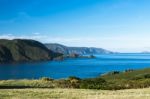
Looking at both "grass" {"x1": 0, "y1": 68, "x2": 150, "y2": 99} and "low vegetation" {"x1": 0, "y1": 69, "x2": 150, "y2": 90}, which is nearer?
"grass" {"x1": 0, "y1": 68, "x2": 150, "y2": 99}

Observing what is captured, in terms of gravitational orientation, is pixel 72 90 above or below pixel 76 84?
above

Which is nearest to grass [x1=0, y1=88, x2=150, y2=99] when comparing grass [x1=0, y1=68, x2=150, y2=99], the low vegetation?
grass [x1=0, y1=68, x2=150, y2=99]

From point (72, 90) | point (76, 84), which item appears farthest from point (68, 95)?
point (76, 84)

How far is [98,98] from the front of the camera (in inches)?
1096

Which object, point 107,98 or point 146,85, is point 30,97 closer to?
point 107,98

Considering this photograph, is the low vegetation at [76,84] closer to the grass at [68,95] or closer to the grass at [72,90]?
the grass at [72,90]

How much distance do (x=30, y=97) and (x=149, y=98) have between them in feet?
32.0

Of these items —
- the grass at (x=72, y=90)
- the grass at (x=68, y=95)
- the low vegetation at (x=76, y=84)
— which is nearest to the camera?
the grass at (x=68, y=95)

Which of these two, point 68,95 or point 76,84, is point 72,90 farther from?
point 76,84

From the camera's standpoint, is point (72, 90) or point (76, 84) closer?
point (72, 90)

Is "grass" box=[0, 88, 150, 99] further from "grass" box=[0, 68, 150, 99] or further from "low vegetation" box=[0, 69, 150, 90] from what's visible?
"low vegetation" box=[0, 69, 150, 90]

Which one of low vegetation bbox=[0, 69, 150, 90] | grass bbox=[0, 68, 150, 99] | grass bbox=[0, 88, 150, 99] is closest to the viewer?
grass bbox=[0, 88, 150, 99]

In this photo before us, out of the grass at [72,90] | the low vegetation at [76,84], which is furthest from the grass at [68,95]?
the low vegetation at [76,84]

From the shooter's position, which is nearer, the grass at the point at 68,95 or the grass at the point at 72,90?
the grass at the point at 68,95
